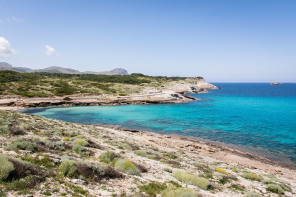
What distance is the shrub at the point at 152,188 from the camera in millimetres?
8246

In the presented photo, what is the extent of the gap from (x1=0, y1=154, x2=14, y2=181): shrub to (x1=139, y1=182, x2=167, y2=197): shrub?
239 inches

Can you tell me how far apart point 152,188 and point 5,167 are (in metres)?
6.92

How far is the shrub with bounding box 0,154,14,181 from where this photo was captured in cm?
662

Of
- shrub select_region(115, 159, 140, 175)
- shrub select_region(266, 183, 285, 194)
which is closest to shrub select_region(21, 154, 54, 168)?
shrub select_region(115, 159, 140, 175)

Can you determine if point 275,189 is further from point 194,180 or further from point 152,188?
point 152,188

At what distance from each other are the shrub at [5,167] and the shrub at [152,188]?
19.9 ft

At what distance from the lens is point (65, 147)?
1345 centimetres

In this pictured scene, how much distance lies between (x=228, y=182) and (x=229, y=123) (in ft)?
110

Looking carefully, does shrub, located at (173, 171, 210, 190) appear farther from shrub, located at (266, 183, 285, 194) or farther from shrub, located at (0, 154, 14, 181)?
shrub, located at (0, 154, 14, 181)

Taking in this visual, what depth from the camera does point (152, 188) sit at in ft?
28.9

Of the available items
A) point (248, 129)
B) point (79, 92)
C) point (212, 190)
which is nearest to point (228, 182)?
point (212, 190)

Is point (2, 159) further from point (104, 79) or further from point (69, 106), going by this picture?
point (104, 79)

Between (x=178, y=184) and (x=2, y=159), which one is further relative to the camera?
(x=178, y=184)

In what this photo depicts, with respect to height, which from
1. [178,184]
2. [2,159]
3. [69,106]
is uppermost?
[2,159]
